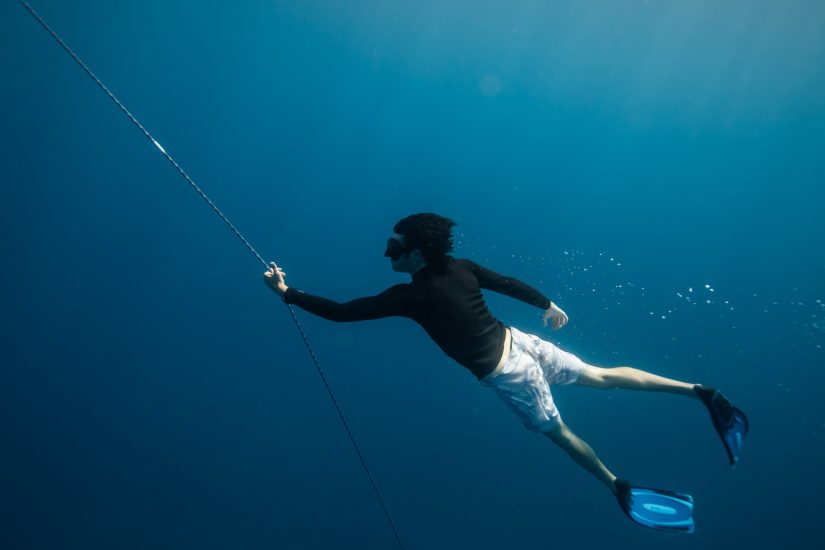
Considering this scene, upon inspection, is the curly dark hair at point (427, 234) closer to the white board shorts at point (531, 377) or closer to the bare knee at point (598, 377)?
the white board shorts at point (531, 377)

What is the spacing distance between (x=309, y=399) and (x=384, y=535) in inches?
113

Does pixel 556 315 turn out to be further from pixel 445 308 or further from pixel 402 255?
pixel 402 255

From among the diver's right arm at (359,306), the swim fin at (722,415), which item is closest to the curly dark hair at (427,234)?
the diver's right arm at (359,306)

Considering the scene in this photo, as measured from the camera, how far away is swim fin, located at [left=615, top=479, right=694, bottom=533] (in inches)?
112

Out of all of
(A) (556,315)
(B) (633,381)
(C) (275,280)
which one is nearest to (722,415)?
(B) (633,381)

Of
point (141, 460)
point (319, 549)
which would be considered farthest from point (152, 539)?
point (319, 549)

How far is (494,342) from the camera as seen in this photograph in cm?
259

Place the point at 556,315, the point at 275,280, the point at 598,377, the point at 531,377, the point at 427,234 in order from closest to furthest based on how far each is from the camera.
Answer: the point at 427,234
the point at 275,280
the point at 531,377
the point at 598,377
the point at 556,315

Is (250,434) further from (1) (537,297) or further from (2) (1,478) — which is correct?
(1) (537,297)

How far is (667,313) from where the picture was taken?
8422mm

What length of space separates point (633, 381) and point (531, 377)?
0.72 metres

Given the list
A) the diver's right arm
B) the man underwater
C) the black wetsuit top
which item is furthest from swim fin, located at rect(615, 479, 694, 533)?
the diver's right arm

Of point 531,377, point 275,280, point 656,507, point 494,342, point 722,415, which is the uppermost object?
point 275,280

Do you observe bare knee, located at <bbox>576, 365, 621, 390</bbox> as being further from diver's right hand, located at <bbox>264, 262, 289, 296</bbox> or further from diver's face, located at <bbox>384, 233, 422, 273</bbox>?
diver's right hand, located at <bbox>264, 262, 289, 296</bbox>
